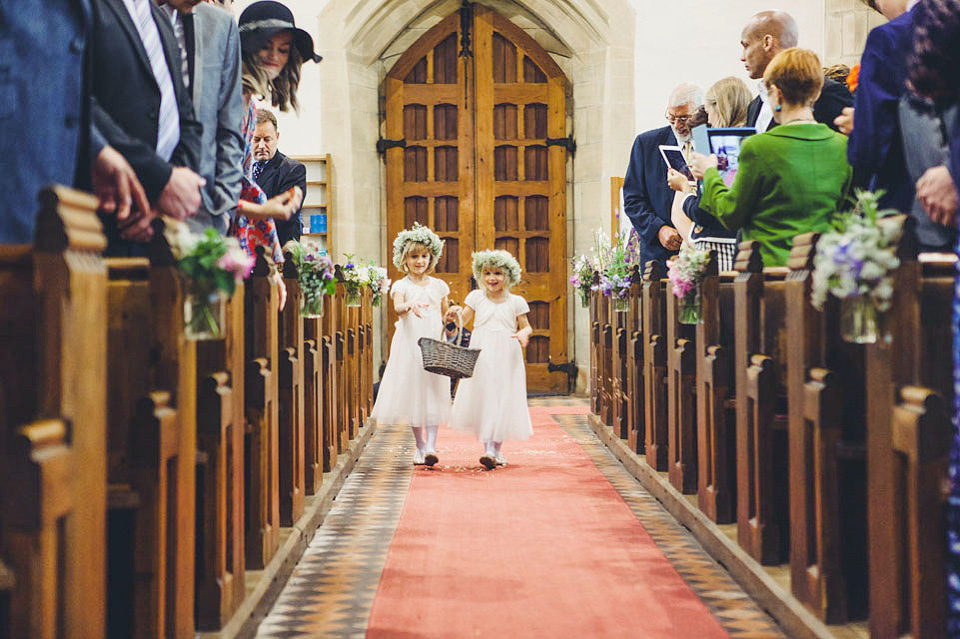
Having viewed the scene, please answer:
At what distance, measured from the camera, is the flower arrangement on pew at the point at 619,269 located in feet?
17.2

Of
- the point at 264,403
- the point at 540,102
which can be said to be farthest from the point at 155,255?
the point at 540,102

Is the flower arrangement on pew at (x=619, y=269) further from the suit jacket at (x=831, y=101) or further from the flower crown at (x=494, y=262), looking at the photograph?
the suit jacket at (x=831, y=101)

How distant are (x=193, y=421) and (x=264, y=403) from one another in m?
0.79

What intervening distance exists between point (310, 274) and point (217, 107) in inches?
39.8

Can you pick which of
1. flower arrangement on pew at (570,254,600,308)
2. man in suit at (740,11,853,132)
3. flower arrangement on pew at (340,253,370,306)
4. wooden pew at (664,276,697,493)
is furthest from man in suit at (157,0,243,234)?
flower arrangement on pew at (570,254,600,308)

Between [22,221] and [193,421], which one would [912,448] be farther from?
[22,221]

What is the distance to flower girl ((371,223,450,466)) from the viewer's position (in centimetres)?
529

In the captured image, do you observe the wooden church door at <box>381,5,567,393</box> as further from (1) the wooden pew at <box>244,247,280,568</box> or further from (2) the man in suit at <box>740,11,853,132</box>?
(1) the wooden pew at <box>244,247,280,568</box>

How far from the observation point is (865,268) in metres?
1.87

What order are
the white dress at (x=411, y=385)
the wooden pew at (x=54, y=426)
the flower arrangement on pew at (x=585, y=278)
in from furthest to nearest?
the flower arrangement on pew at (x=585, y=278), the white dress at (x=411, y=385), the wooden pew at (x=54, y=426)

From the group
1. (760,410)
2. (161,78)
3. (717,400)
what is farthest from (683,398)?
(161,78)

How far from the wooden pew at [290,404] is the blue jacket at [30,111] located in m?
1.38

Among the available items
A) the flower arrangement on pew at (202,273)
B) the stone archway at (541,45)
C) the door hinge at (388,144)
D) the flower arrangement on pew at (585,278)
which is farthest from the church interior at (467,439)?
the door hinge at (388,144)

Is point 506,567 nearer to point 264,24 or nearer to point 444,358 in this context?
point 264,24
